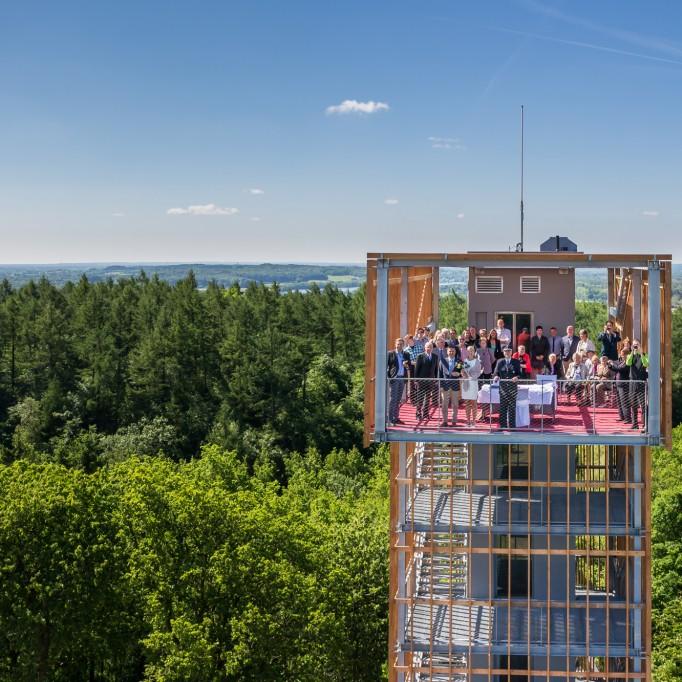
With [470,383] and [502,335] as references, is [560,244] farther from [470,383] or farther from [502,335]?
[470,383]

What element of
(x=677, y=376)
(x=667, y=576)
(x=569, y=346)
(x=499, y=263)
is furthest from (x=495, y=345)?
(x=677, y=376)

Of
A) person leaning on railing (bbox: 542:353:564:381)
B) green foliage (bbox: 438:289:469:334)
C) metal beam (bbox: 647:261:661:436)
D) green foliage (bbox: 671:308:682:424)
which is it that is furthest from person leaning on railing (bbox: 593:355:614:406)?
green foliage (bbox: 438:289:469:334)

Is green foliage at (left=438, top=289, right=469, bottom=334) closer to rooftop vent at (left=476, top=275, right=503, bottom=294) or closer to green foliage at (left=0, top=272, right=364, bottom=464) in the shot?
green foliage at (left=0, top=272, right=364, bottom=464)

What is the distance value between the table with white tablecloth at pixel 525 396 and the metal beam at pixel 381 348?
2.38 m

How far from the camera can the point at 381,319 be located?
2173cm

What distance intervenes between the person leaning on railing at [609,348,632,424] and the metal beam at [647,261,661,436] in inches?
32.8

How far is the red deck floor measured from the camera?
71.3ft

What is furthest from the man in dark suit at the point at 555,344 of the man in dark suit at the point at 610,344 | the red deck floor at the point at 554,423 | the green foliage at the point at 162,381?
the green foliage at the point at 162,381

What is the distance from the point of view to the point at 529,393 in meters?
21.7

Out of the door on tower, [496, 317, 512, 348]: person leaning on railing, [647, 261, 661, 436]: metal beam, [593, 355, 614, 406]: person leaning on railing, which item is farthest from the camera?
the door on tower

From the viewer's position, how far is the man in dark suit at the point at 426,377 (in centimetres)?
2223

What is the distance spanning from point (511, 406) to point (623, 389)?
2.85m

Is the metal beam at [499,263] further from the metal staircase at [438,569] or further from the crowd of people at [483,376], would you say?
the metal staircase at [438,569]

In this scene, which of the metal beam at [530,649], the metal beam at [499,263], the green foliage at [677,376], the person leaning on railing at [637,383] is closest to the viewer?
the metal beam at [499,263]
